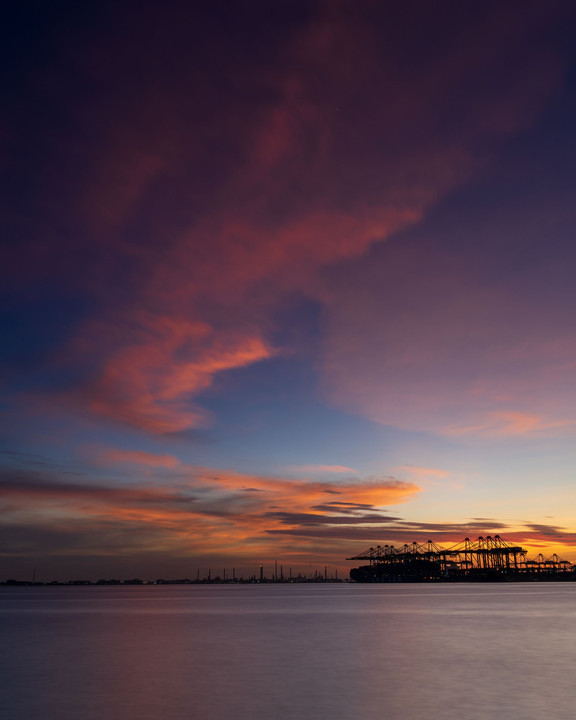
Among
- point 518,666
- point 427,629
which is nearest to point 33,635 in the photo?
point 427,629

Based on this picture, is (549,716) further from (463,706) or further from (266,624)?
(266,624)

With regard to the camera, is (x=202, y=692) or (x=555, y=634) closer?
(x=202, y=692)

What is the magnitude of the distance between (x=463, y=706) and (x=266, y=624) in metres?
49.5

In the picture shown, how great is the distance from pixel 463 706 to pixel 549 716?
10.2ft

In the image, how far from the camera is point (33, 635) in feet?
184

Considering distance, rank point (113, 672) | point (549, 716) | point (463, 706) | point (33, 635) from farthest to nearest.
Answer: point (33, 635) < point (113, 672) < point (463, 706) < point (549, 716)

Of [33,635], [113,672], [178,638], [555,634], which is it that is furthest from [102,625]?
[555,634]

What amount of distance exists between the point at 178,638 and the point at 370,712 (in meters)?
33.1

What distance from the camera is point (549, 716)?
71.9ft

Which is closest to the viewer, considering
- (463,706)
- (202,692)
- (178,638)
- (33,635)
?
(463,706)

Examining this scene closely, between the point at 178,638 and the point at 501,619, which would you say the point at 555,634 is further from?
the point at 178,638

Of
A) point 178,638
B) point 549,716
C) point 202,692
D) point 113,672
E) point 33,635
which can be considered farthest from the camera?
point 33,635

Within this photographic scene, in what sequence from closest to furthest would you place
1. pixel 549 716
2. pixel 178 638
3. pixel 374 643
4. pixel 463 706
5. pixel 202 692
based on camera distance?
pixel 549 716, pixel 463 706, pixel 202 692, pixel 374 643, pixel 178 638

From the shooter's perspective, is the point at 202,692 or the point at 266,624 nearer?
the point at 202,692
